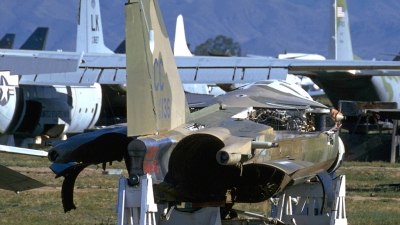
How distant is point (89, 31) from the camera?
39.2 meters

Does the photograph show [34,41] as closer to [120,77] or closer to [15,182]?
[120,77]

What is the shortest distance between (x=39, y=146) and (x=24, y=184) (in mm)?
20402

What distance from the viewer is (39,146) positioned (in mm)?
32406

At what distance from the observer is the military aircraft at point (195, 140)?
1082 centimetres

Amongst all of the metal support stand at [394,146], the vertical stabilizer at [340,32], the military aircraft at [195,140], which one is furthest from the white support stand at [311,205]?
the vertical stabilizer at [340,32]

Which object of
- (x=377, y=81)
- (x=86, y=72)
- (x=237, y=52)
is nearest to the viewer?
(x=86, y=72)

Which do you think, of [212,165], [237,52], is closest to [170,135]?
[212,165]

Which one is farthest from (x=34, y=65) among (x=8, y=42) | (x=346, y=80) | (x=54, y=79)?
(x=8, y=42)

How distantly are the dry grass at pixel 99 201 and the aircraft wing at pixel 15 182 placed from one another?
2064 millimetres

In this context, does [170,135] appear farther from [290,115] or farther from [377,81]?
[377,81]

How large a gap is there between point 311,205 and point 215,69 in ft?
57.8

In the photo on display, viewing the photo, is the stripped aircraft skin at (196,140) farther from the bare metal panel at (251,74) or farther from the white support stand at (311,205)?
the bare metal panel at (251,74)

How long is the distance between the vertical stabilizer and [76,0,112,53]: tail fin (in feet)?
34.1

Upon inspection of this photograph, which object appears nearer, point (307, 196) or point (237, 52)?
point (307, 196)
